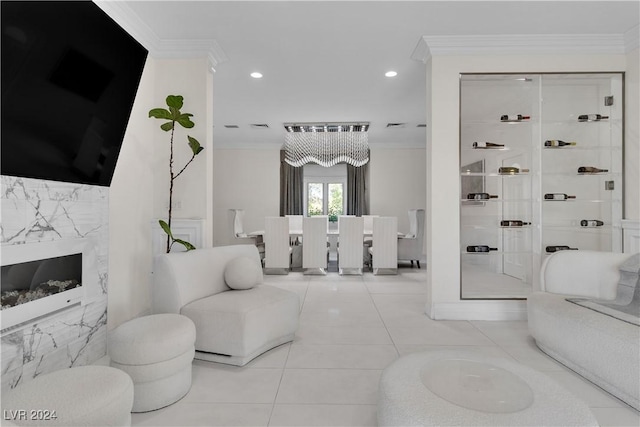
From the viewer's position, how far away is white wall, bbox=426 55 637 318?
3348 millimetres

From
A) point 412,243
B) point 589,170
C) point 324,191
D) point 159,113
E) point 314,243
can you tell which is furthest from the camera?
point 324,191

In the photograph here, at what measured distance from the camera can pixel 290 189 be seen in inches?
321

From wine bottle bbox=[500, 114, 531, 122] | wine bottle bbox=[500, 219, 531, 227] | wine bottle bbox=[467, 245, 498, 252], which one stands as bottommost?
wine bottle bbox=[467, 245, 498, 252]

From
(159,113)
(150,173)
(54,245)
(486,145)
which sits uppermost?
(159,113)

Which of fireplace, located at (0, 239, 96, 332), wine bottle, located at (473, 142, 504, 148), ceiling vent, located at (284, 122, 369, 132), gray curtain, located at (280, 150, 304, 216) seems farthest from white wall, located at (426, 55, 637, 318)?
gray curtain, located at (280, 150, 304, 216)

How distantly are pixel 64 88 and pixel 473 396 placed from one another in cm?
269

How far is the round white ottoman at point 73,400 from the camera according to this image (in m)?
1.17

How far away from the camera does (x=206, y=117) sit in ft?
11.1

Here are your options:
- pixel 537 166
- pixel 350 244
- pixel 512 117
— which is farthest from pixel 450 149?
pixel 350 244

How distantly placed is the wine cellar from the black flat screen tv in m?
3.14

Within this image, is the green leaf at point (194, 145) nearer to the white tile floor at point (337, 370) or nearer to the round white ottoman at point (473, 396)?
the white tile floor at point (337, 370)

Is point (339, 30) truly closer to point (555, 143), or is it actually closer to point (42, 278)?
point (555, 143)

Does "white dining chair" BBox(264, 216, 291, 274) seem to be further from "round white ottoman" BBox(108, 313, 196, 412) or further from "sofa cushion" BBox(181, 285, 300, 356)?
"round white ottoman" BBox(108, 313, 196, 412)

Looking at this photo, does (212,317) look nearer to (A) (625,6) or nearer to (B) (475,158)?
(B) (475,158)
